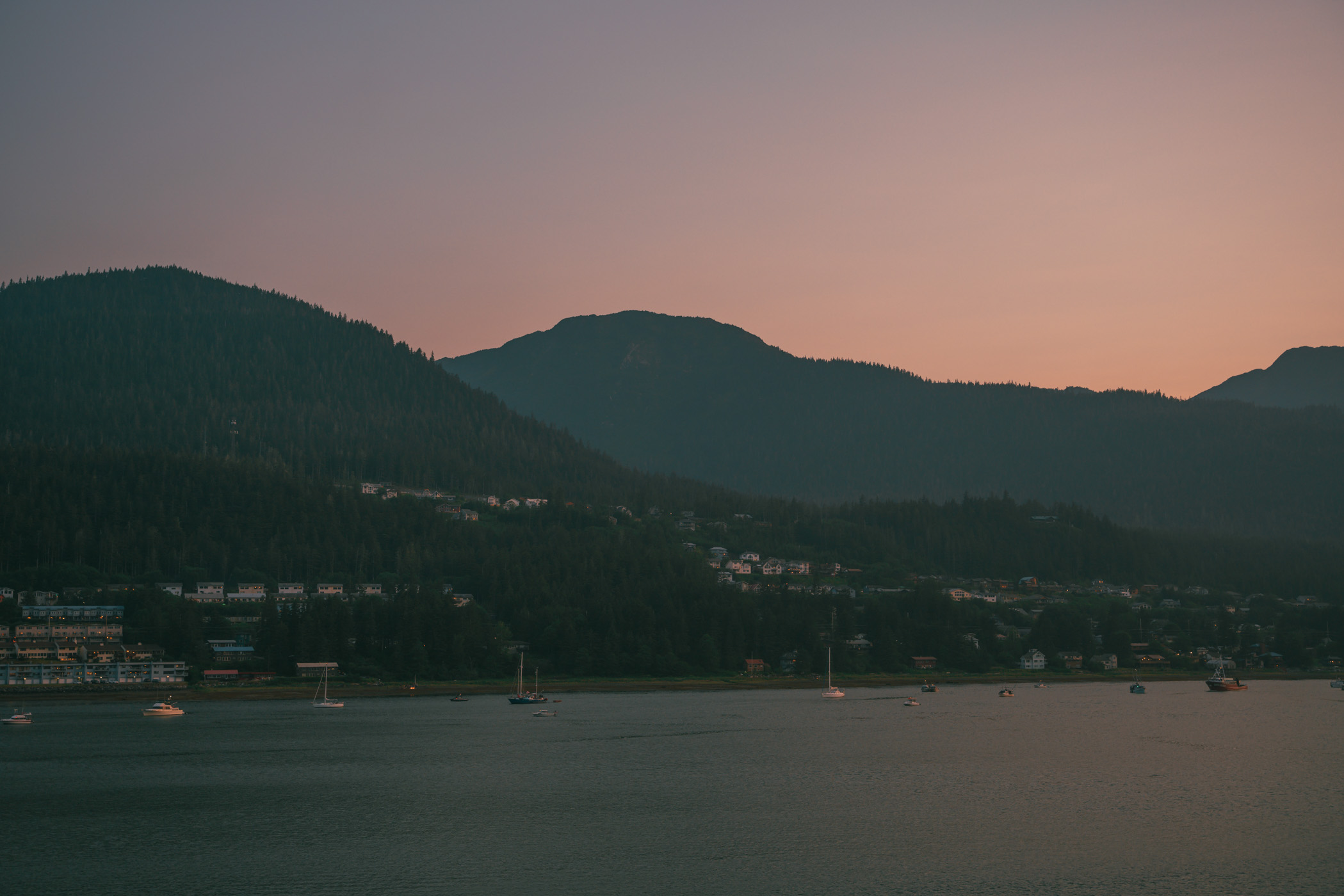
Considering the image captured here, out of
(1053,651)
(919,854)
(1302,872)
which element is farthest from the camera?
(1053,651)

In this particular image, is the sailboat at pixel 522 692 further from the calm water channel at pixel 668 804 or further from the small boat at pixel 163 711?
the small boat at pixel 163 711

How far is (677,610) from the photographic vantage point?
162 meters

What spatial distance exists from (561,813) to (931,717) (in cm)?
6257

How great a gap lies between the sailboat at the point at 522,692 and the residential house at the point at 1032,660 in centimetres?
7556

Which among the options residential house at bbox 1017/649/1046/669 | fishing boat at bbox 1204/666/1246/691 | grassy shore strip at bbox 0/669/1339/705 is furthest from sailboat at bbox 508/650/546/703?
fishing boat at bbox 1204/666/1246/691

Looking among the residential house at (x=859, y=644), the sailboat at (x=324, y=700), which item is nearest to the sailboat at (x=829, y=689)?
the residential house at (x=859, y=644)

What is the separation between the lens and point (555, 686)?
479 feet

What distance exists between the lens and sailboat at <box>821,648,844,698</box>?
144m

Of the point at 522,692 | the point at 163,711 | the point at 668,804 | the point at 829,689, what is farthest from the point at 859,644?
the point at 668,804

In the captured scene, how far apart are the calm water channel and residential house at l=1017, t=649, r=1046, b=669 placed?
218ft

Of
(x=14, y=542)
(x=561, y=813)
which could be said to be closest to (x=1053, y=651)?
(x=561, y=813)

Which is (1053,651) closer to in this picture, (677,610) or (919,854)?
(677,610)

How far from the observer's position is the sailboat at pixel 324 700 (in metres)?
121

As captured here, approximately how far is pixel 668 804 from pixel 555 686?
81.5 meters
